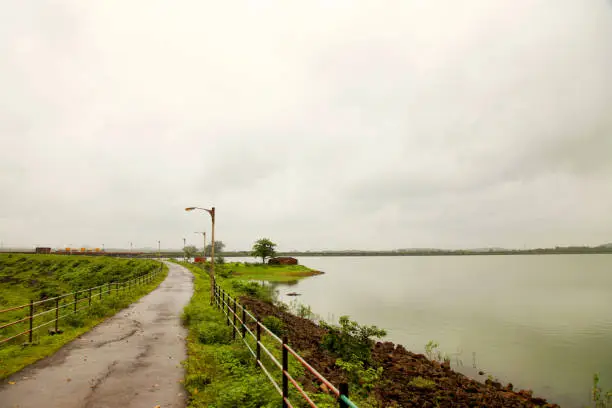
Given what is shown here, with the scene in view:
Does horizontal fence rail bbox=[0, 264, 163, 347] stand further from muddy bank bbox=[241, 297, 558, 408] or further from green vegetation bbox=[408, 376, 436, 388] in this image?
green vegetation bbox=[408, 376, 436, 388]

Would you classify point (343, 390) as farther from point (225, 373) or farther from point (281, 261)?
point (281, 261)

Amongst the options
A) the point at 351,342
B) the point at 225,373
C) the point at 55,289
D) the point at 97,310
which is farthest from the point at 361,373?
the point at 55,289

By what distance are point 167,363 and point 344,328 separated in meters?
7.75

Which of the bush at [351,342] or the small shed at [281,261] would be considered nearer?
the bush at [351,342]

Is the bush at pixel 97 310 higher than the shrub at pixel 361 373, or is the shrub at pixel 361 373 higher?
the bush at pixel 97 310

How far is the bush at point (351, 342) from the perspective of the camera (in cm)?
1447

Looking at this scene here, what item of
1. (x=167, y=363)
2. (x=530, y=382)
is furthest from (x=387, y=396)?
(x=530, y=382)

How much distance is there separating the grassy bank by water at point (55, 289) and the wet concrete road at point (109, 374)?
659 millimetres

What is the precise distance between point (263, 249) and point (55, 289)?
63.6m

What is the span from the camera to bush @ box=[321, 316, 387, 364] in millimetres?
14469

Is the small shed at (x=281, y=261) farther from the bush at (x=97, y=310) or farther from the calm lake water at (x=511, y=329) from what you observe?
the bush at (x=97, y=310)

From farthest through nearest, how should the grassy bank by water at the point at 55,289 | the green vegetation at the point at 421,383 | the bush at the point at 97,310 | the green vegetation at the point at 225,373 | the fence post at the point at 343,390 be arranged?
the bush at the point at 97,310, the green vegetation at the point at 421,383, the grassy bank by water at the point at 55,289, the green vegetation at the point at 225,373, the fence post at the point at 343,390

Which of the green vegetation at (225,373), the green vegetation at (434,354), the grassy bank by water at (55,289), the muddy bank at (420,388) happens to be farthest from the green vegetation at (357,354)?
the grassy bank by water at (55,289)

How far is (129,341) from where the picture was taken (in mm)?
12484
